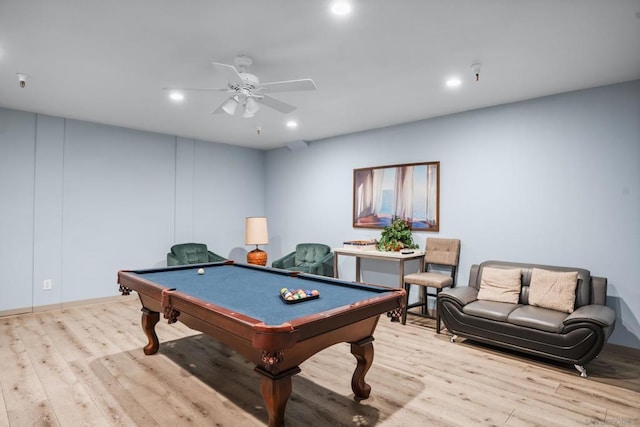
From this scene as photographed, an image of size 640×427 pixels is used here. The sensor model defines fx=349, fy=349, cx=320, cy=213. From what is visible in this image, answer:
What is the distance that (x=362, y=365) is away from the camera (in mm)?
Answer: 2523

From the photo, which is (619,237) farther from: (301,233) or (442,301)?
(301,233)

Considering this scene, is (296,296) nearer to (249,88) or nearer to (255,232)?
(249,88)

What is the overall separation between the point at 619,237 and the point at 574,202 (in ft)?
1.66

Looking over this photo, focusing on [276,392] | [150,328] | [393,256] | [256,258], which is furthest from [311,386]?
[256,258]

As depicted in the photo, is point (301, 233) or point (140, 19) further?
point (301, 233)

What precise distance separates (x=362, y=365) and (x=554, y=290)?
7.11ft

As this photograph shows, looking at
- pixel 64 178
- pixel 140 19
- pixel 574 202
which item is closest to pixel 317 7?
pixel 140 19

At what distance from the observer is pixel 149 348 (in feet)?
10.9

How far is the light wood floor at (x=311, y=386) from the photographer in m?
2.32

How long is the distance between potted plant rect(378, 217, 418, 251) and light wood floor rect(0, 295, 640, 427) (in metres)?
1.31

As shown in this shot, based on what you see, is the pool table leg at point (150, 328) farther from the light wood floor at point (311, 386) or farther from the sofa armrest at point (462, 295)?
the sofa armrest at point (462, 295)

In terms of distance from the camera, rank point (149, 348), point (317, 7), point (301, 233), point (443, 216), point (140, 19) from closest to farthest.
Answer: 1. point (317, 7)
2. point (140, 19)
3. point (149, 348)
4. point (443, 216)
5. point (301, 233)

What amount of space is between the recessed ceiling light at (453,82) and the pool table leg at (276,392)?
306 cm

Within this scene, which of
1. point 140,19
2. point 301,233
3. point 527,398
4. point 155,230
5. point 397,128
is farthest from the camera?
point 301,233
